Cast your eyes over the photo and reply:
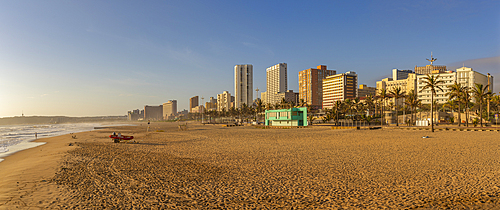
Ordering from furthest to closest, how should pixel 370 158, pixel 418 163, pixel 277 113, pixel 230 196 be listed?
pixel 277 113, pixel 370 158, pixel 418 163, pixel 230 196

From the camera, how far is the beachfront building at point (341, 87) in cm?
17425

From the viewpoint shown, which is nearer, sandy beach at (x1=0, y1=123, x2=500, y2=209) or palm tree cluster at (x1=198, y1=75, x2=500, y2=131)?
sandy beach at (x1=0, y1=123, x2=500, y2=209)

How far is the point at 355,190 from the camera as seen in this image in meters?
8.84

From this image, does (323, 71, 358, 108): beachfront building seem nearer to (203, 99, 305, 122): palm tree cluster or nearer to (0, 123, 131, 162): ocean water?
(203, 99, 305, 122): palm tree cluster

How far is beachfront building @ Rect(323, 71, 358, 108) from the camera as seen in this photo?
17425 centimetres

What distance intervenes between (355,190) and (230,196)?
4476 millimetres

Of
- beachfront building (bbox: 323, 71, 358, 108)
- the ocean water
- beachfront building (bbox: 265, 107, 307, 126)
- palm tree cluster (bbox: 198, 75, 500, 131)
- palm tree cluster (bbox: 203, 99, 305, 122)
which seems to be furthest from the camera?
beachfront building (bbox: 323, 71, 358, 108)

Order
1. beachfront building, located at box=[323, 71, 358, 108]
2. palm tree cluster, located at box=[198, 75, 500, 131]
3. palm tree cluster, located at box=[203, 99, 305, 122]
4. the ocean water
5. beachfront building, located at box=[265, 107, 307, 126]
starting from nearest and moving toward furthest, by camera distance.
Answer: the ocean water < palm tree cluster, located at box=[198, 75, 500, 131] < beachfront building, located at box=[265, 107, 307, 126] < palm tree cluster, located at box=[203, 99, 305, 122] < beachfront building, located at box=[323, 71, 358, 108]

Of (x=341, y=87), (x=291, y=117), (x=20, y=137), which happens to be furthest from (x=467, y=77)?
(x=20, y=137)

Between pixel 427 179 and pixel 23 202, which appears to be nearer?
pixel 23 202

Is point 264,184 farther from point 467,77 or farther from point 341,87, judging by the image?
point 341,87

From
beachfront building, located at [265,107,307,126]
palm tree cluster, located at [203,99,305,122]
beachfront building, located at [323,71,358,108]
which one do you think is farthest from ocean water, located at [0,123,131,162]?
beachfront building, located at [323,71,358,108]

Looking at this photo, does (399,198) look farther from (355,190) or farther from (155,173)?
(155,173)

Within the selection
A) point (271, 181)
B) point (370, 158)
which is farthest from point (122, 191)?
point (370, 158)
